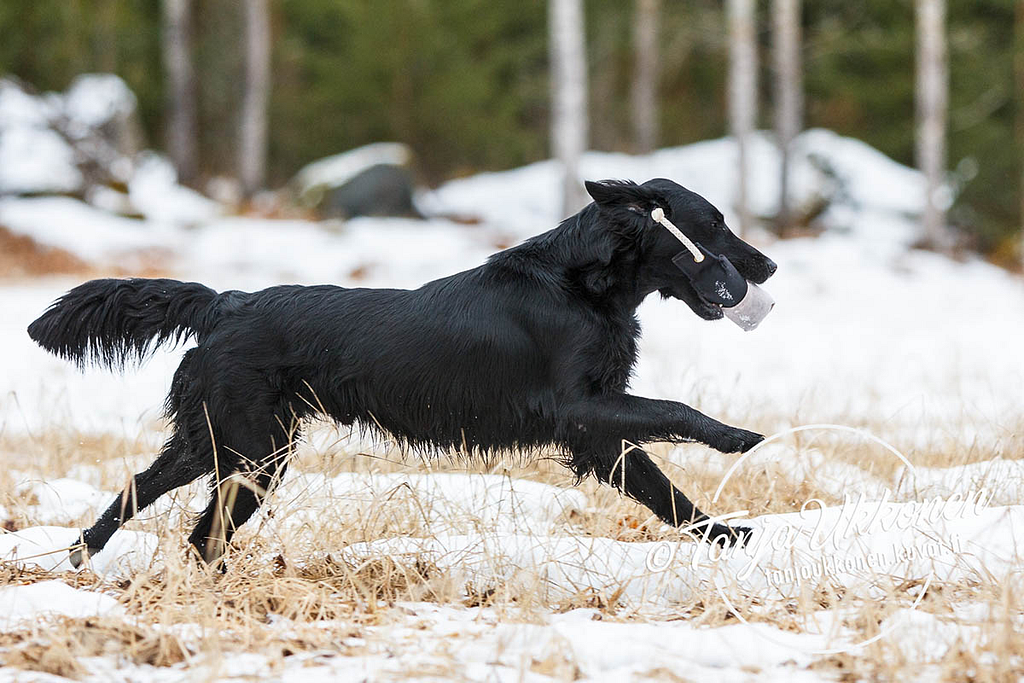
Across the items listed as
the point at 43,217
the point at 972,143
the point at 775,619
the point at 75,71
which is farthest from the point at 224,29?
the point at 775,619

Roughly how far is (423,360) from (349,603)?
29.1 inches

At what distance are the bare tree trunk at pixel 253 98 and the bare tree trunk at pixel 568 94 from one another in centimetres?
513

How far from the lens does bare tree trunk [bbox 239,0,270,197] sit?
1545 centimetres

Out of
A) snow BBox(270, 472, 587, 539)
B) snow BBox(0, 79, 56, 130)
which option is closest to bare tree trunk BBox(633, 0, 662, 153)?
snow BBox(0, 79, 56, 130)

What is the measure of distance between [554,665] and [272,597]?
34.9 inches

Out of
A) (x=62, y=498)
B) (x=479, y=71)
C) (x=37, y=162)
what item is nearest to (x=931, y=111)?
(x=479, y=71)

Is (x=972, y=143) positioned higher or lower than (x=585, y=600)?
higher

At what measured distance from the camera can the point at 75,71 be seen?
14188 mm

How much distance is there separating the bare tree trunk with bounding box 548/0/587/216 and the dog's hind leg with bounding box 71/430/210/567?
32.6ft

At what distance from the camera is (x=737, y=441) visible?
291cm

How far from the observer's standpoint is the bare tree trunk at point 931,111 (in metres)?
14.1

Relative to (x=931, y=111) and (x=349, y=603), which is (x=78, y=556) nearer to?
(x=349, y=603)

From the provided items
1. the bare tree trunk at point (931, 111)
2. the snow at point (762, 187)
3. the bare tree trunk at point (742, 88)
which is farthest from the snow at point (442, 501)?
the bare tree trunk at point (931, 111)

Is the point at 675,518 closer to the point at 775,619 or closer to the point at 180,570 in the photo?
the point at 775,619
